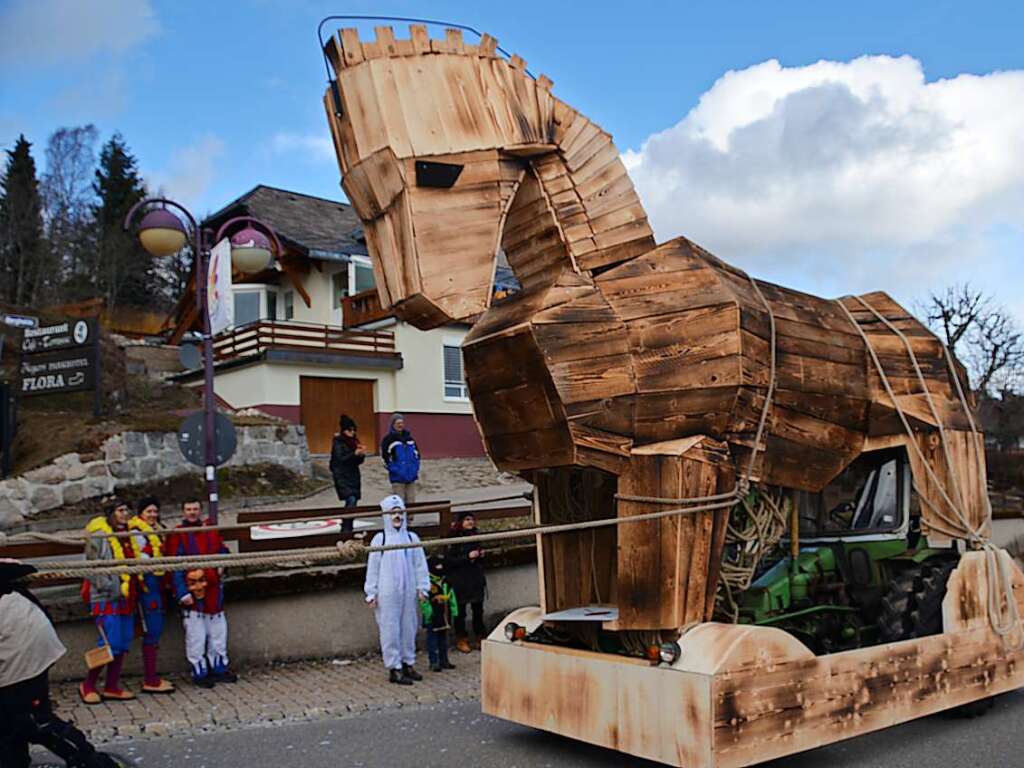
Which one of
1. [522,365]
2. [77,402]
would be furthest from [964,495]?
[77,402]

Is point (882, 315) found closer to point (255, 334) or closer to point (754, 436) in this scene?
point (754, 436)

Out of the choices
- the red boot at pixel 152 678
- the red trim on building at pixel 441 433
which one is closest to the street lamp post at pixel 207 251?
the red boot at pixel 152 678

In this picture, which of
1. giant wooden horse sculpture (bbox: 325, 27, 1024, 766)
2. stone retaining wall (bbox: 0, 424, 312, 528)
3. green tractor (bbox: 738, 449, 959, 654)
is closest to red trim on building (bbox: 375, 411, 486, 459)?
stone retaining wall (bbox: 0, 424, 312, 528)

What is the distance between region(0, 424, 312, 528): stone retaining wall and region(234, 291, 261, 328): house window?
42.4 ft

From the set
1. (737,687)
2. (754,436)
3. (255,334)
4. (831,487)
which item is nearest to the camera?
(737,687)

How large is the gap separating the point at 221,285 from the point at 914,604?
21.7ft

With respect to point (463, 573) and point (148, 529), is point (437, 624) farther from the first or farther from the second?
point (148, 529)

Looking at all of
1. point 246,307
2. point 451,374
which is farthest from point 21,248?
point 451,374

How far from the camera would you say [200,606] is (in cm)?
757

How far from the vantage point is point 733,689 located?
14.6 feet

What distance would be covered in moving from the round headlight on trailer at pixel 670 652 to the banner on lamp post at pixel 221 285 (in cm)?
608

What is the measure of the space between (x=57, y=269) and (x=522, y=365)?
1573 inches

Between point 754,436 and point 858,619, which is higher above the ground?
point 754,436

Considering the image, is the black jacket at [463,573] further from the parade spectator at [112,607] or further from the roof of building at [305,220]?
the roof of building at [305,220]
